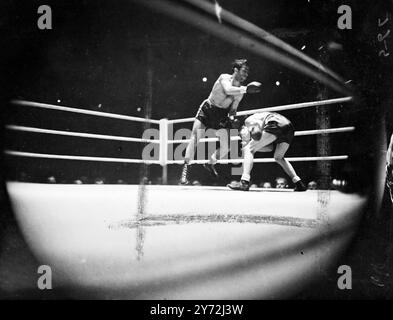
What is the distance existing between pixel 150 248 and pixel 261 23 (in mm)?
1351

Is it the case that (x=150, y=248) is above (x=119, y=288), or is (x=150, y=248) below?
above

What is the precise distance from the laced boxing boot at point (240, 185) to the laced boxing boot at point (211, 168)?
106mm

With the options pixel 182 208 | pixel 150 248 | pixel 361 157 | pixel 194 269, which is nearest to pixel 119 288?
pixel 150 248

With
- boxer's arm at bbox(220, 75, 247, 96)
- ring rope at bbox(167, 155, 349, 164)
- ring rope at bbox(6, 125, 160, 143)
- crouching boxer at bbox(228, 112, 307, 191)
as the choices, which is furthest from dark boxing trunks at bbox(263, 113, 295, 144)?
ring rope at bbox(6, 125, 160, 143)

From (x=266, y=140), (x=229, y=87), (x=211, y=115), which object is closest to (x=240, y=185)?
(x=266, y=140)

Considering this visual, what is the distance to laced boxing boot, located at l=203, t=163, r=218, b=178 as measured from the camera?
2.07 metres

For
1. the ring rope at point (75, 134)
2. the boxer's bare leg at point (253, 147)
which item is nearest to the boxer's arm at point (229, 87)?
the boxer's bare leg at point (253, 147)

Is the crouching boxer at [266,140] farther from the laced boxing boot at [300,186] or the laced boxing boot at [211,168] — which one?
the laced boxing boot at [211,168]

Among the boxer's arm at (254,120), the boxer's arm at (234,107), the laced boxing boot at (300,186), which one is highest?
the boxer's arm at (234,107)

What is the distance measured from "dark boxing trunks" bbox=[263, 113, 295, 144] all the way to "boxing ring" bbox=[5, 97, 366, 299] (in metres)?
0.06

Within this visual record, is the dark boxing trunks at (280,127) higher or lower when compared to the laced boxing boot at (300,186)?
higher

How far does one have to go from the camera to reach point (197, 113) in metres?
2.07

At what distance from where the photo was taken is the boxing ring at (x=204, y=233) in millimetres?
2000
